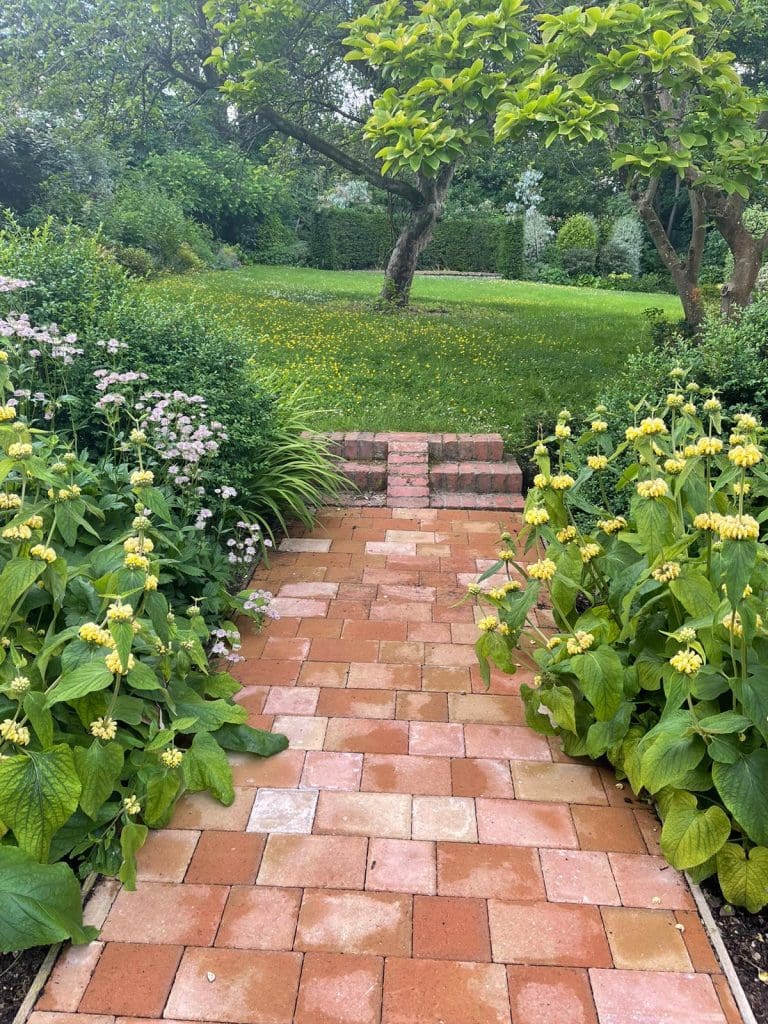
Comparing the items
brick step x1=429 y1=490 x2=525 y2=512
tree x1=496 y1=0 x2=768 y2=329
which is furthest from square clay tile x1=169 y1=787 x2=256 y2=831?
tree x1=496 y1=0 x2=768 y2=329

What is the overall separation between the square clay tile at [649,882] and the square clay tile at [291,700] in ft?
3.68

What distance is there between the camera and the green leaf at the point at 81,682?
5.77 ft

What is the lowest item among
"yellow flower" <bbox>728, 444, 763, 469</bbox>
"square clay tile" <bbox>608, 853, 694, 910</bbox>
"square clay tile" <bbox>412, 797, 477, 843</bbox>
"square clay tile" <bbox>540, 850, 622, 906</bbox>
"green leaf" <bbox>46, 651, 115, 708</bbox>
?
"square clay tile" <bbox>412, 797, 477, 843</bbox>

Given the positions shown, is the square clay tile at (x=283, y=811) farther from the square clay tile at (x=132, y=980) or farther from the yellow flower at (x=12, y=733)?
the yellow flower at (x=12, y=733)

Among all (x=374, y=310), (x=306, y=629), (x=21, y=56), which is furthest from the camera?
(x=21, y=56)

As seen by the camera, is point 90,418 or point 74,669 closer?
point 74,669

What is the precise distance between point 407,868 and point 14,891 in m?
0.93

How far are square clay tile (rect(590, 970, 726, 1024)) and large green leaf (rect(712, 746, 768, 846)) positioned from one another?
349 mm

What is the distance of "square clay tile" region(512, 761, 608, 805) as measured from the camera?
2.20 meters

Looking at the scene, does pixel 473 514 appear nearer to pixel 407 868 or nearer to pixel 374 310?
pixel 407 868

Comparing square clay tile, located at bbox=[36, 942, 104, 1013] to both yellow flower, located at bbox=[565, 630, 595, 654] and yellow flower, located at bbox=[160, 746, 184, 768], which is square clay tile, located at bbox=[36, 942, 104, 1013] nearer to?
yellow flower, located at bbox=[160, 746, 184, 768]

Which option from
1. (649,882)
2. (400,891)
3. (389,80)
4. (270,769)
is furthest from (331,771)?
(389,80)

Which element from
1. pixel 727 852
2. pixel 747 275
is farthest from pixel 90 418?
pixel 747 275

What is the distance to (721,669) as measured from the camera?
1905mm
